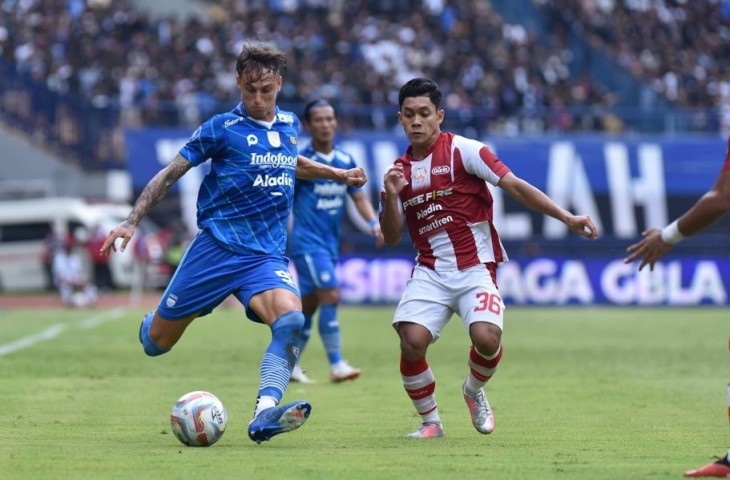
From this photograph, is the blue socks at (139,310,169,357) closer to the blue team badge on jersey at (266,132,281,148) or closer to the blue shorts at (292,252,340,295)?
the blue team badge on jersey at (266,132,281,148)

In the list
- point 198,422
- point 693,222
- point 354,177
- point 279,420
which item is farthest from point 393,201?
point 693,222

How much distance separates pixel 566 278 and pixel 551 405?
1963cm

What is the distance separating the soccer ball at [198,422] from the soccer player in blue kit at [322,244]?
5.45 m

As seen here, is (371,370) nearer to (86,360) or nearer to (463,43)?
(86,360)

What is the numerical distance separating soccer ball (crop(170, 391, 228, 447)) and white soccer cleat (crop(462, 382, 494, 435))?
1833 mm

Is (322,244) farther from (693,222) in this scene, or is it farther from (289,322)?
(693,222)

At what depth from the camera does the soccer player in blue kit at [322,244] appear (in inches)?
576

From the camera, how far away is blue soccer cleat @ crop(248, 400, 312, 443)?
8.39 meters

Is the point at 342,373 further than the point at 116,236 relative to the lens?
Yes

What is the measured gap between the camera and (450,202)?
9.73 meters

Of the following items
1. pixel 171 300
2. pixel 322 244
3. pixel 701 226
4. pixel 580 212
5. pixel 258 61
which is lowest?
pixel 580 212

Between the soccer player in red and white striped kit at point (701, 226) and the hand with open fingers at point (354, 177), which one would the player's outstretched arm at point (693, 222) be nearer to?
the soccer player in red and white striped kit at point (701, 226)

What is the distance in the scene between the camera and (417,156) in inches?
387

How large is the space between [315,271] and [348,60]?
79.1 ft
